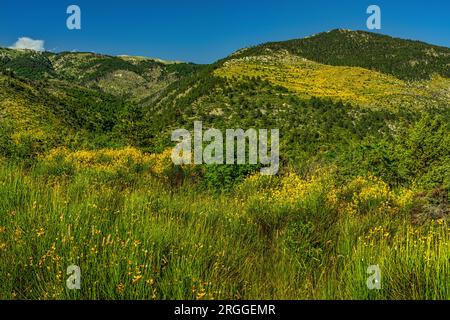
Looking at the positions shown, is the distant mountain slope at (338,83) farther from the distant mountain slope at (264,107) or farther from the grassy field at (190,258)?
the grassy field at (190,258)

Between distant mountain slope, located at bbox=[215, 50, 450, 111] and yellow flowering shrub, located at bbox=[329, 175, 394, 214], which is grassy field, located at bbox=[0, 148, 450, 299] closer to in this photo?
yellow flowering shrub, located at bbox=[329, 175, 394, 214]

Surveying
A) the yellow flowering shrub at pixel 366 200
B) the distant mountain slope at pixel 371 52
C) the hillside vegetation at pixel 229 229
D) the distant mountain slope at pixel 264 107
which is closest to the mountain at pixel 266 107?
the distant mountain slope at pixel 264 107

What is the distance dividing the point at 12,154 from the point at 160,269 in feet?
40.4

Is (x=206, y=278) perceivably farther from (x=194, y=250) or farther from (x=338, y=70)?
(x=338, y=70)

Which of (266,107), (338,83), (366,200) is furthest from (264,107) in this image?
(366,200)

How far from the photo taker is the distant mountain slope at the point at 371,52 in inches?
4040

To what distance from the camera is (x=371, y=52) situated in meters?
120

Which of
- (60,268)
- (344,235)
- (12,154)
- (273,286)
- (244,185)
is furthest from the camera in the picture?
(12,154)

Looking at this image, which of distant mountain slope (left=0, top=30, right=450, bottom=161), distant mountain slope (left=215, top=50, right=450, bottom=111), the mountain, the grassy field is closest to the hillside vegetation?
the grassy field

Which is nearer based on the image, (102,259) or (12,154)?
(102,259)

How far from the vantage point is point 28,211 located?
4.31m

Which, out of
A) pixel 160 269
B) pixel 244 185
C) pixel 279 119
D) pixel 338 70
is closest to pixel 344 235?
pixel 160 269

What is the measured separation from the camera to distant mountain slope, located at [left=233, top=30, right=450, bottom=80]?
337 ft
